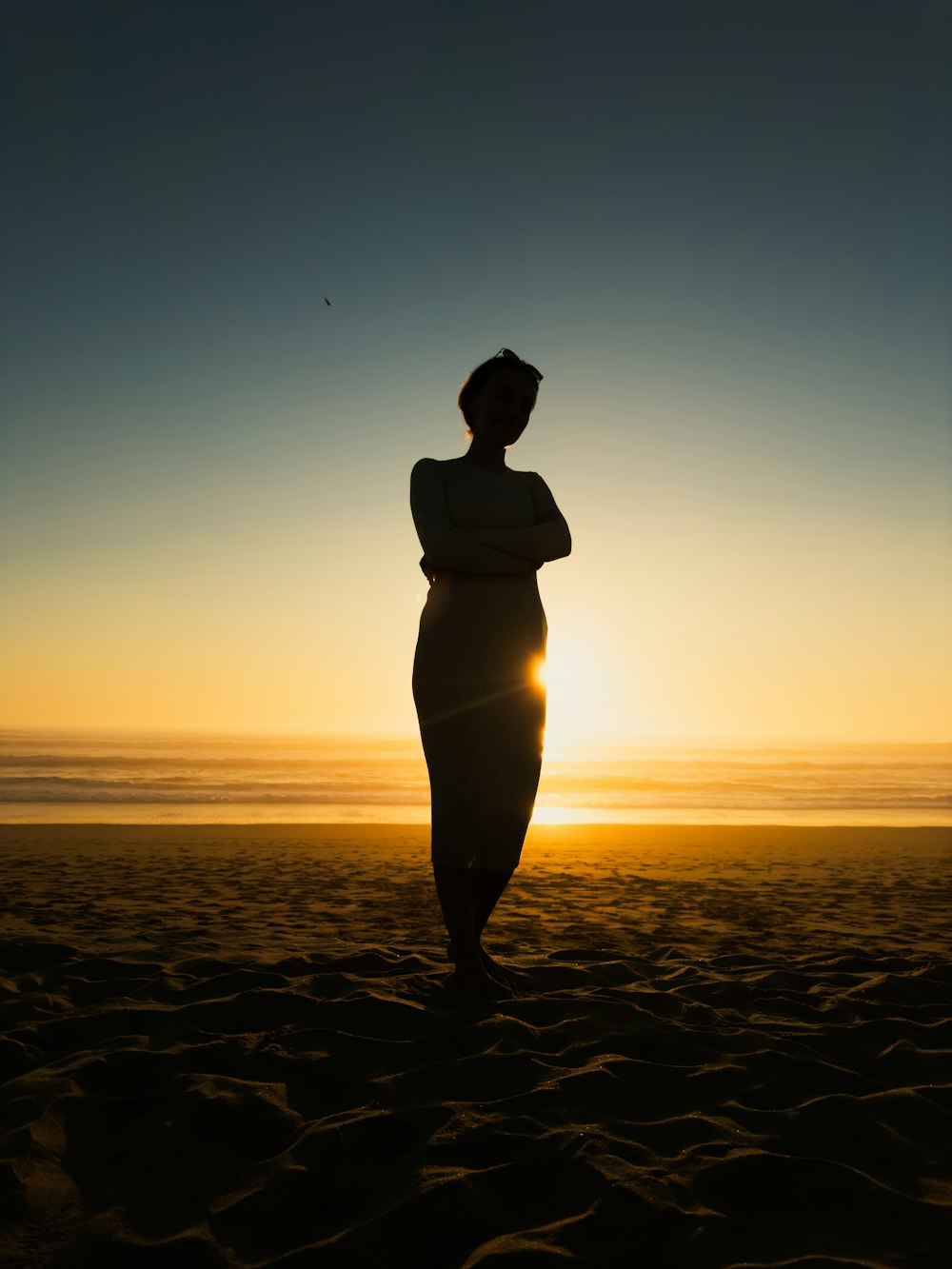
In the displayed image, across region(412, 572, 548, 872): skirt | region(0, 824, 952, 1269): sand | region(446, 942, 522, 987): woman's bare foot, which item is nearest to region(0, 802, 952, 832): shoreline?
region(0, 824, 952, 1269): sand

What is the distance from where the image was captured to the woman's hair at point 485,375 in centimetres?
380

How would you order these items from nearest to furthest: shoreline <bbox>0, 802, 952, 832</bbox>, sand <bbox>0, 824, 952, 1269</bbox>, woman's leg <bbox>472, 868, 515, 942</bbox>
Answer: sand <bbox>0, 824, 952, 1269</bbox> → woman's leg <bbox>472, 868, 515, 942</bbox> → shoreline <bbox>0, 802, 952, 832</bbox>

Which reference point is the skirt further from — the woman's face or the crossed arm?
the woman's face

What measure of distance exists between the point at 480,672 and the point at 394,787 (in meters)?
18.1

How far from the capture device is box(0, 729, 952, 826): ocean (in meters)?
15.3

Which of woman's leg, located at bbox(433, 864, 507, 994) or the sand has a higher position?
woman's leg, located at bbox(433, 864, 507, 994)

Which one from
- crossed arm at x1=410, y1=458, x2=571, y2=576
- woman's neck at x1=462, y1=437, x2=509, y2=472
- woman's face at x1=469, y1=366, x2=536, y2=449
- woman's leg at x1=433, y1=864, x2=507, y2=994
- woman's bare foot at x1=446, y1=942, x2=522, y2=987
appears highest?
woman's face at x1=469, y1=366, x2=536, y2=449

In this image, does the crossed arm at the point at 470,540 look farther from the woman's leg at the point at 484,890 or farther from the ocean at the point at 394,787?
the ocean at the point at 394,787

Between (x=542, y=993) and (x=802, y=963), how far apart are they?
62.1 inches

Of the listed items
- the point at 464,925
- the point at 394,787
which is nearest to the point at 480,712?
the point at 464,925

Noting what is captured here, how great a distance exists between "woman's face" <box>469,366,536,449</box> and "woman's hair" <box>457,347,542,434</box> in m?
0.02

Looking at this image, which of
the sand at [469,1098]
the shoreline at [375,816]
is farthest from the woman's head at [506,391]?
the shoreline at [375,816]

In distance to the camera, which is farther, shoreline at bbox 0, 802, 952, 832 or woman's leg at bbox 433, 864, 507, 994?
shoreline at bbox 0, 802, 952, 832

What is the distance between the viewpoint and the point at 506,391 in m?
3.81
